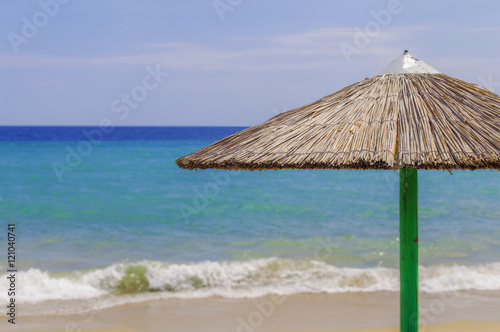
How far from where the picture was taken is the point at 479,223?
11125mm

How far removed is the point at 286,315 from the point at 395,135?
3994mm

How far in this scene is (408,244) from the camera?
10.7 feet

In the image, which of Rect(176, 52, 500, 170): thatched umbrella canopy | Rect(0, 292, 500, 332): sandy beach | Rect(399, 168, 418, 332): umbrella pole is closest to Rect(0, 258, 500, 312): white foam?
Rect(0, 292, 500, 332): sandy beach

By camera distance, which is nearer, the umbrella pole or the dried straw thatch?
the dried straw thatch

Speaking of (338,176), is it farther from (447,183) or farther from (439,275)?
(439,275)

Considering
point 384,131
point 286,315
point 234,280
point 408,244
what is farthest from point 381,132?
point 234,280

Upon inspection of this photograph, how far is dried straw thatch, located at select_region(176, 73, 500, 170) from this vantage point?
273 centimetres

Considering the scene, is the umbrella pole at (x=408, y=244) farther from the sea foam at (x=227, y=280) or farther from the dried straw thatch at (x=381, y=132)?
the sea foam at (x=227, y=280)

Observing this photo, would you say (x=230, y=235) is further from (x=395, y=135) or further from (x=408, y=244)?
Result: (x=395, y=135)

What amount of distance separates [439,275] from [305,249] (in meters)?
2.25

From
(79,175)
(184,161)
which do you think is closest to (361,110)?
(184,161)

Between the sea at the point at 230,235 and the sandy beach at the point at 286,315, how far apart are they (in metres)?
0.29

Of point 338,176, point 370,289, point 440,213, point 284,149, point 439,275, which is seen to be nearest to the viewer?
point 284,149

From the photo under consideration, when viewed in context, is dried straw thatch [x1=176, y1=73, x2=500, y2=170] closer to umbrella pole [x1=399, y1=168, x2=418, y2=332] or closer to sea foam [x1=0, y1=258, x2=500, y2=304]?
umbrella pole [x1=399, y1=168, x2=418, y2=332]
